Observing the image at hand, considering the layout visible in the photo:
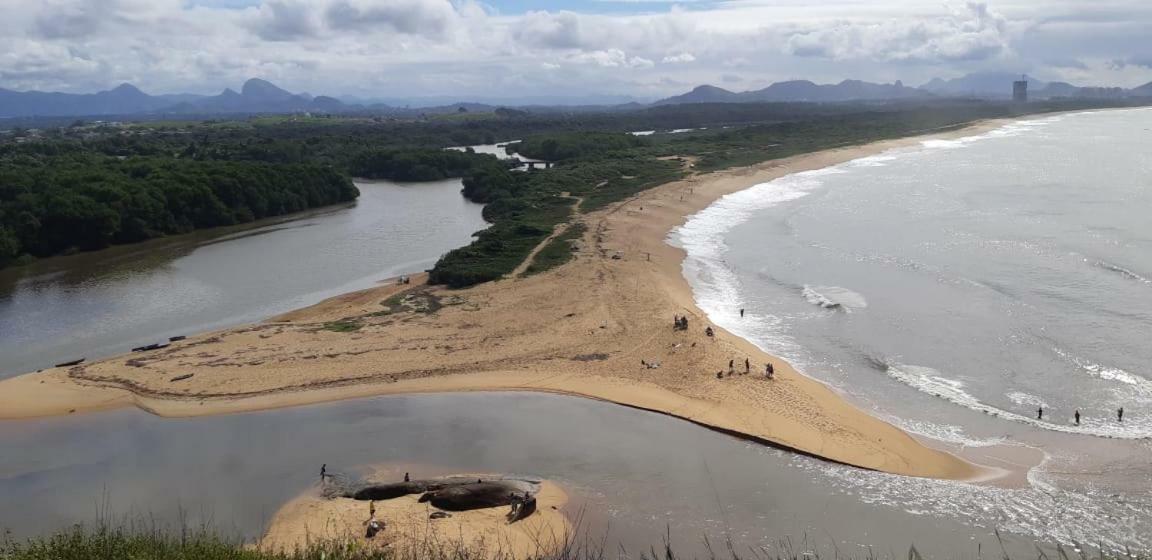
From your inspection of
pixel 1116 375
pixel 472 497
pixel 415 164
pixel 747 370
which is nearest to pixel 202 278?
pixel 472 497

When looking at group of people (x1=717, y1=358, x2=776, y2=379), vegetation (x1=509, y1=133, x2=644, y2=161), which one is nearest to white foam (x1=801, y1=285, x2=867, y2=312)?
group of people (x1=717, y1=358, x2=776, y2=379)

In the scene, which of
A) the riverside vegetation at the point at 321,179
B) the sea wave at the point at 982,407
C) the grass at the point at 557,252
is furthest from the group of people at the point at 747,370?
the riverside vegetation at the point at 321,179

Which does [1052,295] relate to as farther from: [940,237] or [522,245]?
[522,245]

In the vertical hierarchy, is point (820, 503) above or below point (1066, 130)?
below

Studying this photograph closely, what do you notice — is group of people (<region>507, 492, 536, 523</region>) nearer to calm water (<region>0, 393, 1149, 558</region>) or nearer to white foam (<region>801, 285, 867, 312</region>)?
calm water (<region>0, 393, 1149, 558</region>)

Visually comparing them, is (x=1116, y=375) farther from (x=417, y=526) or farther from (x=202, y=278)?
(x=202, y=278)

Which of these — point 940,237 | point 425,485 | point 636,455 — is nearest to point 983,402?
point 636,455
